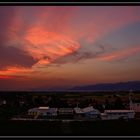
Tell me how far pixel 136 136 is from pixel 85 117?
259cm

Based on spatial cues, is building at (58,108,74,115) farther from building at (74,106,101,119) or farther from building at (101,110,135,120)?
building at (101,110,135,120)

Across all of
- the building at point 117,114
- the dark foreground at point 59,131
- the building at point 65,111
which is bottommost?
the dark foreground at point 59,131

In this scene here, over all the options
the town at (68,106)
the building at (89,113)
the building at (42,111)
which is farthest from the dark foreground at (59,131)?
the building at (89,113)

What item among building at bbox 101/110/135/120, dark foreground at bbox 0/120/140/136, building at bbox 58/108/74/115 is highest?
building at bbox 58/108/74/115

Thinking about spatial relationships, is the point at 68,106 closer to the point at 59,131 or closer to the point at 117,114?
the point at 117,114

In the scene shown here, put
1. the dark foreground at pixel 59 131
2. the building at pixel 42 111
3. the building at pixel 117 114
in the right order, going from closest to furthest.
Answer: the dark foreground at pixel 59 131, the building at pixel 117 114, the building at pixel 42 111

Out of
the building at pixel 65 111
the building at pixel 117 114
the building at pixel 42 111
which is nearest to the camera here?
the building at pixel 117 114

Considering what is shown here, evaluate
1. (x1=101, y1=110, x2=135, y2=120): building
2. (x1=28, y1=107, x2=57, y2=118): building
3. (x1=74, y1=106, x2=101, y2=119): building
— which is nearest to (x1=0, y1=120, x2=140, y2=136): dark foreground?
(x1=28, y1=107, x2=57, y2=118): building

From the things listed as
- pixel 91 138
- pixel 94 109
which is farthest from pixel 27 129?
pixel 94 109

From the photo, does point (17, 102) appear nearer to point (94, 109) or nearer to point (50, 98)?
point (50, 98)

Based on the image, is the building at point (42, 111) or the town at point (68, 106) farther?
the building at point (42, 111)

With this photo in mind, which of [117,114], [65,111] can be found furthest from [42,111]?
[117,114]

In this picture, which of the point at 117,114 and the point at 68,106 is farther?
the point at 68,106

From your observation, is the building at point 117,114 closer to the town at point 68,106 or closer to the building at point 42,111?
the town at point 68,106
